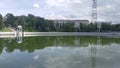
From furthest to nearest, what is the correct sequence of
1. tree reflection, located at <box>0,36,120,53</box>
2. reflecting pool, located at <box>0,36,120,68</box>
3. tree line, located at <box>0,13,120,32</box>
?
tree line, located at <box>0,13,120,32</box> → tree reflection, located at <box>0,36,120,53</box> → reflecting pool, located at <box>0,36,120,68</box>

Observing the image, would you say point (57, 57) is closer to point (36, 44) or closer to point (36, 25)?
point (36, 44)

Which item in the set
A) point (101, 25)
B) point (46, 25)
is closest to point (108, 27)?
point (101, 25)

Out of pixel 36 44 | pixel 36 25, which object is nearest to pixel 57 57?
pixel 36 44

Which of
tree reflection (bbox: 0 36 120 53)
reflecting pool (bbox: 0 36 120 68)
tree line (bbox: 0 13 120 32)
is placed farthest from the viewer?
tree line (bbox: 0 13 120 32)

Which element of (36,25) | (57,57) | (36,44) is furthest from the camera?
(36,25)

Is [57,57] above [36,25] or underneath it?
underneath

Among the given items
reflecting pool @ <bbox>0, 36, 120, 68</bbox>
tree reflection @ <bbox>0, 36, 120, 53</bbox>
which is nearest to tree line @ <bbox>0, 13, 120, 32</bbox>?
tree reflection @ <bbox>0, 36, 120, 53</bbox>

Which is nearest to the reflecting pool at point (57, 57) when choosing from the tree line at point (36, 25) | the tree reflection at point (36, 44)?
the tree reflection at point (36, 44)

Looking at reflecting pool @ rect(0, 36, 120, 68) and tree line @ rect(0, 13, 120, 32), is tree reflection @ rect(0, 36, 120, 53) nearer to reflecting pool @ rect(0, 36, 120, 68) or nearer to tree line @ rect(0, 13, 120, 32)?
reflecting pool @ rect(0, 36, 120, 68)

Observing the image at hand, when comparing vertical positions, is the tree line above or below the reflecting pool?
above

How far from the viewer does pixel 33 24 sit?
58.6m

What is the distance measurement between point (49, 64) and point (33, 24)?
147ft

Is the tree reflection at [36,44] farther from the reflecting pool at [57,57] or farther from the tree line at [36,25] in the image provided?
the tree line at [36,25]

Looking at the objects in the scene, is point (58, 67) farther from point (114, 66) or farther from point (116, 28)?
point (116, 28)
